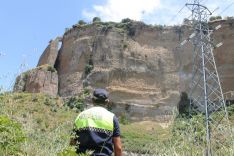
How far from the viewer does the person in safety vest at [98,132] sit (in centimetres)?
432

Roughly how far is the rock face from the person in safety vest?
42442 millimetres

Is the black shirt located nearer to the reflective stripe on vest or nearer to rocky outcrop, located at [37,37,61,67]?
the reflective stripe on vest

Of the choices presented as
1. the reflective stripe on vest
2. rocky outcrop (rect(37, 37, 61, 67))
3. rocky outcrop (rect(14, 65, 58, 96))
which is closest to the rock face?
rocky outcrop (rect(37, 37, 61, 67))

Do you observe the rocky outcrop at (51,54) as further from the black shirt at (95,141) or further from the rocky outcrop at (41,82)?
the black shirt at (95,141)

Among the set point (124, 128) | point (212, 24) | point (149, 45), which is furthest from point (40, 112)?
point (212, 24)

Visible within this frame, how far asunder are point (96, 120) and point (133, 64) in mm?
45949

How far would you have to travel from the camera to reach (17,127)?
155 inches

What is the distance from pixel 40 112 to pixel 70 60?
14103 mm

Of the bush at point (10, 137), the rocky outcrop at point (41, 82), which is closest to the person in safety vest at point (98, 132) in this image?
the bush at point (10, 137)

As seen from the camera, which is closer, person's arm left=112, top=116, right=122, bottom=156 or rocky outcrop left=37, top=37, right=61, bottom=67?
person's arm left=112, top=116, right=122, bottom=156

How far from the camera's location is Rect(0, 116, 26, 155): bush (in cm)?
377

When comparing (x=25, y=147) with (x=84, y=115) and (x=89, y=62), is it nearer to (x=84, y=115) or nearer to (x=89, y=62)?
(x=84, y=115)

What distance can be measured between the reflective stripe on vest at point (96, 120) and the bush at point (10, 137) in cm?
66

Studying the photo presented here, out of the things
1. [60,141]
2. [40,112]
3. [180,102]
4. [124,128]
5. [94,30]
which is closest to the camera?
[60,141]
